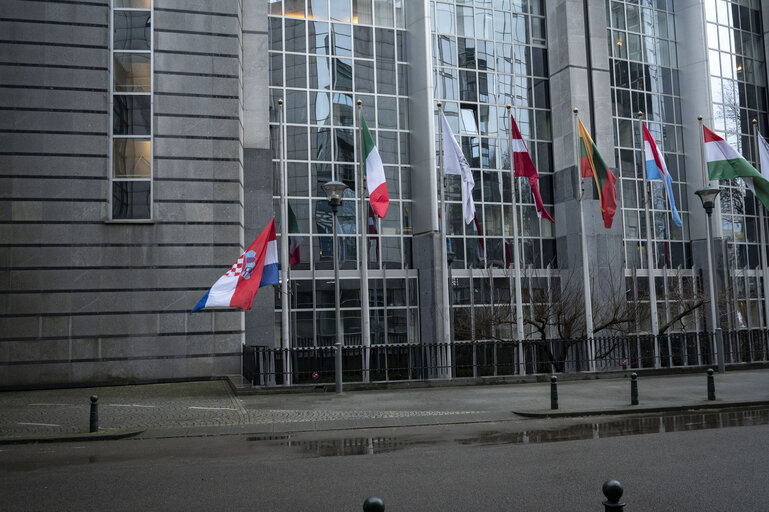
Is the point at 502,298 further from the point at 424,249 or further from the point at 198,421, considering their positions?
the point at 198,421

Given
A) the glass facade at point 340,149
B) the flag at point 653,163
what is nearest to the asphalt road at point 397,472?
Answer: the flag at point 653,163

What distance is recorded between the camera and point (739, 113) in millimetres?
39719

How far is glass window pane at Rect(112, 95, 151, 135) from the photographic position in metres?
22.8

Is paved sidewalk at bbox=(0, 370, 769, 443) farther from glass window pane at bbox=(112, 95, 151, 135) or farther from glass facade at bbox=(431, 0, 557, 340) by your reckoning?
glass facade at bbox=(431, 0, 557, 340)

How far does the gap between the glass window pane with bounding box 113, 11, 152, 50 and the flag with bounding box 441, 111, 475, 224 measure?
37.2 feet

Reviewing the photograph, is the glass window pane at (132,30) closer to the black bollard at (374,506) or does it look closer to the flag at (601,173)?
the flag at (601,173)

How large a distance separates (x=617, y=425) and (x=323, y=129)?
22741 millimetres

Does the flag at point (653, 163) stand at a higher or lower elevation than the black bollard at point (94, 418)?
higher

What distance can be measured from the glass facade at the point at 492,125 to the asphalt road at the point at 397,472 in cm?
2124

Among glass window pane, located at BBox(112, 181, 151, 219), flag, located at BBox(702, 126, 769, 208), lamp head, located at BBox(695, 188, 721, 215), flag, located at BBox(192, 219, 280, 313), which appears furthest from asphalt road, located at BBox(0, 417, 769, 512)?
flag, located at BBox(702, 126, 769, 208)

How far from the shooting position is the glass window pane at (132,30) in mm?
23078

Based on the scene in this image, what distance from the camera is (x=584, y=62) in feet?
114

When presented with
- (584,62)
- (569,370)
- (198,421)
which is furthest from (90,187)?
(584,62)

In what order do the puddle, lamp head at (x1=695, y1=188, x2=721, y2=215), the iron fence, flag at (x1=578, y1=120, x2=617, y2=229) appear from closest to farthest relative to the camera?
the puddle → the iron fence → lamp head at (x1=695, y1=188, x2=721, y2=215) → flag at (x1=578, y1=120, x2=617, y2=229)
